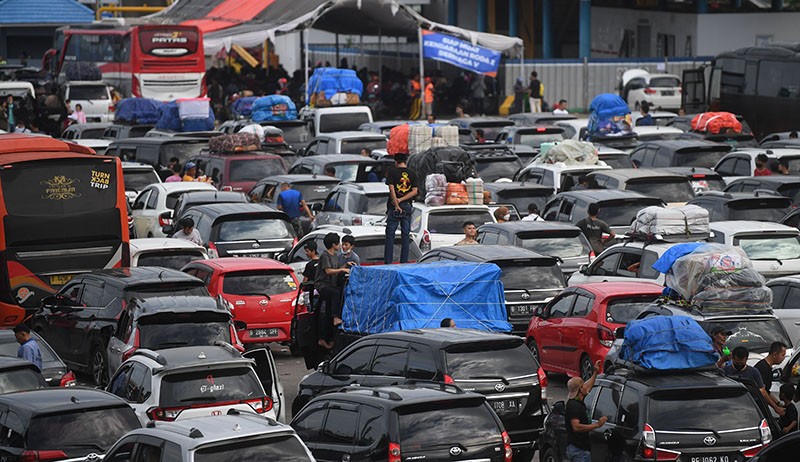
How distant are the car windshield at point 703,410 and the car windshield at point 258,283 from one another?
→ 30.1 ft

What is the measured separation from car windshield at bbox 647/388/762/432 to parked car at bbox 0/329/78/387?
7.04 m

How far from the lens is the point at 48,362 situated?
54.3ft

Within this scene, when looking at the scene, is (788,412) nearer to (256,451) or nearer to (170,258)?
(256,451)

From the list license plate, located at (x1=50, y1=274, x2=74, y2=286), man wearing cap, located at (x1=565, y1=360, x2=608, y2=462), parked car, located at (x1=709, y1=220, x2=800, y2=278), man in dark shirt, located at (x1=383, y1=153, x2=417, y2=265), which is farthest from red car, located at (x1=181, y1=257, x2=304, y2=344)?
man wearing cap, located at (x1=565, y1=360, x2=608, y2=462)

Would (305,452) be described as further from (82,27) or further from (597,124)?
(82,27)

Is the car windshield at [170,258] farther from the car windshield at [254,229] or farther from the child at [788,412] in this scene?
the child at [788,412]

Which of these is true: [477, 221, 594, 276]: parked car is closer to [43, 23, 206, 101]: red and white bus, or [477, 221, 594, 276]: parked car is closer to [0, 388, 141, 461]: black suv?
[0, 388, 141, 461]: black suv

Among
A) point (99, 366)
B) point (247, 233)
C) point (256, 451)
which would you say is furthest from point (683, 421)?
point (247, 233)

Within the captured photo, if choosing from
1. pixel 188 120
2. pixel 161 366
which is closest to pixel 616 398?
pixel 161 366

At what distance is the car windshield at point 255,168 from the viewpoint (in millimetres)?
30109

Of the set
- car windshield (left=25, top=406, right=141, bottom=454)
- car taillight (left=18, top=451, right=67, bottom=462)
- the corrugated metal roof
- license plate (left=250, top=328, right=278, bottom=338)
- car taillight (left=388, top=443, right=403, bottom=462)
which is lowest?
license plate (left=250, top=328, right=278, bottom=338)

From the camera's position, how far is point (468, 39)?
156 feet

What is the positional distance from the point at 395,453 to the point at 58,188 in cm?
1168

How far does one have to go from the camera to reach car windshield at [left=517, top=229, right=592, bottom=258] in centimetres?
2114
